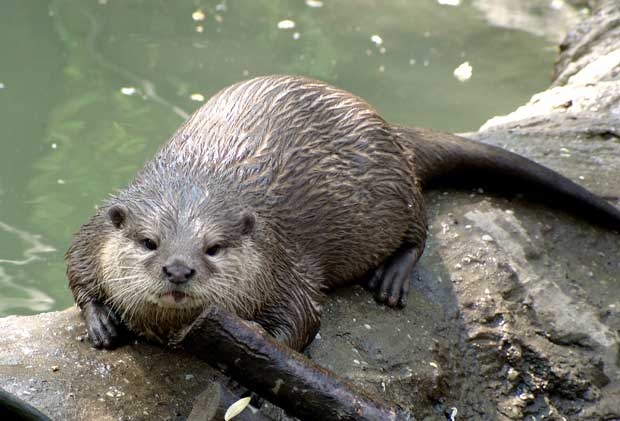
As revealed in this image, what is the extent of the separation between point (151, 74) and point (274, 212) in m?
3.82

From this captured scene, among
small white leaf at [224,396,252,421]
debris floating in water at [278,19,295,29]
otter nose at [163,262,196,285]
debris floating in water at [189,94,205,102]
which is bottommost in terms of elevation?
debris floating in water at [278,19,295,29]

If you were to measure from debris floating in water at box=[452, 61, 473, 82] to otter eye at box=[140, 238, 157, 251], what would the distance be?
482cm

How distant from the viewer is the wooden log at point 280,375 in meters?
2.62

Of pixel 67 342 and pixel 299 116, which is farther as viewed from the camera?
pixel 299 116

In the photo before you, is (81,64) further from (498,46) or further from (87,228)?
(87,228)

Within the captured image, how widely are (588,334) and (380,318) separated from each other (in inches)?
29.2

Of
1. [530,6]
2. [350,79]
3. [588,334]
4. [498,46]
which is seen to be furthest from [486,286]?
[530,6]

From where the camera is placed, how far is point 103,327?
3.20m

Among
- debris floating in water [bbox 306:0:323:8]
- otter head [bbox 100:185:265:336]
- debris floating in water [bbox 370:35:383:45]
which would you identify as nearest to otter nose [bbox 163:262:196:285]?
otter head [bbox 100:185:265:336]

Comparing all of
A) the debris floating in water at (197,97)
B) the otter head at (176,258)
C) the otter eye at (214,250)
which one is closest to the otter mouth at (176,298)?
the otter head at (176,258)

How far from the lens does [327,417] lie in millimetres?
2652

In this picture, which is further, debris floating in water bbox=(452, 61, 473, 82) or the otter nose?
debris floating in water bbox=(452, 61, 473, 82)

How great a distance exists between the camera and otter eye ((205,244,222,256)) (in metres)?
2.95

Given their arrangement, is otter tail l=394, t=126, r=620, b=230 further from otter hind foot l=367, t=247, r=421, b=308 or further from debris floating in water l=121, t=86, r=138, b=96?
debris floating in water l=121, t=86, r=138, b=96
